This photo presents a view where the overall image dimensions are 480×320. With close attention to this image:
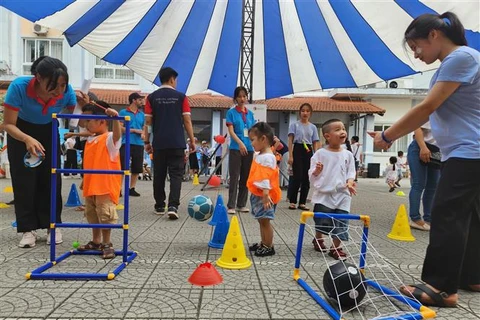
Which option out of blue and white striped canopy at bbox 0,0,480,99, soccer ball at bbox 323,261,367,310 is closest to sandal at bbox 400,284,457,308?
soccer ball at bbox 323,261,367,310

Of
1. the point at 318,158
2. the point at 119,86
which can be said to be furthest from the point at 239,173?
the point at 119,86

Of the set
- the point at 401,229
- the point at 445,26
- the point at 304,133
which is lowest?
the point at 401,229

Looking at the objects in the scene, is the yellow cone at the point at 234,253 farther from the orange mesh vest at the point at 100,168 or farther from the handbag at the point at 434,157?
the handbag at the point at 434,157

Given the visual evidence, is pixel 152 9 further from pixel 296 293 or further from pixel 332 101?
pixel 332 101

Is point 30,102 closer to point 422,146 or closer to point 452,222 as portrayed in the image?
point 452,222

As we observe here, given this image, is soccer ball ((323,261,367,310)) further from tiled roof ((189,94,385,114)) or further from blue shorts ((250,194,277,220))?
tiled roof ((189,94,385,114))

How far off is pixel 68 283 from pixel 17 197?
1.35 meters

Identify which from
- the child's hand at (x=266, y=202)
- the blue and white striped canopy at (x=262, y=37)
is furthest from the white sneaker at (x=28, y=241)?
the blue and white striped canopy at (x=262, y=37)

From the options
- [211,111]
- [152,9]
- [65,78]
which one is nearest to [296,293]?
[65,78]

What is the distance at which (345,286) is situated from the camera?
2.16m

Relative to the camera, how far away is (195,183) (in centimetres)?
1111

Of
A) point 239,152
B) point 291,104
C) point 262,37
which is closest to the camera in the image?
point 239,152

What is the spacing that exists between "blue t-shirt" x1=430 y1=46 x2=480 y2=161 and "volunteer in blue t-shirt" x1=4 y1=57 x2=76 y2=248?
9.60 feet

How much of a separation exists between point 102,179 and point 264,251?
5.27 feet
